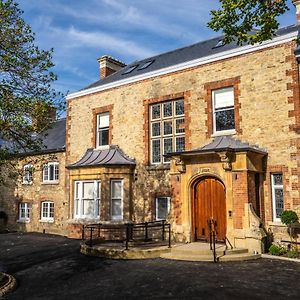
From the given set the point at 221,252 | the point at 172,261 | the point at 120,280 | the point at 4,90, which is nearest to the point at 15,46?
the point at 4,90

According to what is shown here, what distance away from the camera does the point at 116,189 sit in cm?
1866

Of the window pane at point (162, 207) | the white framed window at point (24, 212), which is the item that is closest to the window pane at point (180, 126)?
the window pane at point (162, 207)

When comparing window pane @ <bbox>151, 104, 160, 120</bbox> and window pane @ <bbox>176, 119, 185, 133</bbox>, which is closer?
window pane @ <bbox>176, 119, 185, 133</bbox>

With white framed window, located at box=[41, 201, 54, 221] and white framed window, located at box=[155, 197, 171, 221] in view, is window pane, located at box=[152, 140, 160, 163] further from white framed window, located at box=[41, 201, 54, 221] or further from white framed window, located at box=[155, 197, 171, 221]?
white framed window, located at box=[41, 201, 54, 221]

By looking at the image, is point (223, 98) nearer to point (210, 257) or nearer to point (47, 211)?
point (210, 257)

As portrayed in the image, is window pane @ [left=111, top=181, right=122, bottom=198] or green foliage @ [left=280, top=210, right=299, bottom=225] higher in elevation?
window pane @ [left=111, top=181, right=122, bottom=198]

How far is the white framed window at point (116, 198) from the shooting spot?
18.4 m

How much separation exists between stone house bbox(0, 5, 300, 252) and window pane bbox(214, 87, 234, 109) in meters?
0.05

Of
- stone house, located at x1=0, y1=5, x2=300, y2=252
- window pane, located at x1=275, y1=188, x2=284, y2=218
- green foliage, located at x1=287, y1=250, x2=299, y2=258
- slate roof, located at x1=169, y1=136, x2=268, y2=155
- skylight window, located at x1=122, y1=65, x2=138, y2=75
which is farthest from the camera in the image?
skylight window, located at x1=122, y1=65, x2=138, y2=75

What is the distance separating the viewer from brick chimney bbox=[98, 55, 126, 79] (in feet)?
81.1

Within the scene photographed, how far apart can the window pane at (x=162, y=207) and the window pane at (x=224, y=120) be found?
4480 millimetres

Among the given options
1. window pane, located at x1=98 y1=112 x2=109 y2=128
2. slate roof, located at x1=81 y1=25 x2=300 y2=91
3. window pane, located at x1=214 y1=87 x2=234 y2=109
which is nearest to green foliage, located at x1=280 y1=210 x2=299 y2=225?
window pane, located at x1=214 y1=87 x2=234 y2=109

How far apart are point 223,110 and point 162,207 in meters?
5.63

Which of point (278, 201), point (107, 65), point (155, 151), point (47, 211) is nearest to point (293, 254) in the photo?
point (278, 201)
